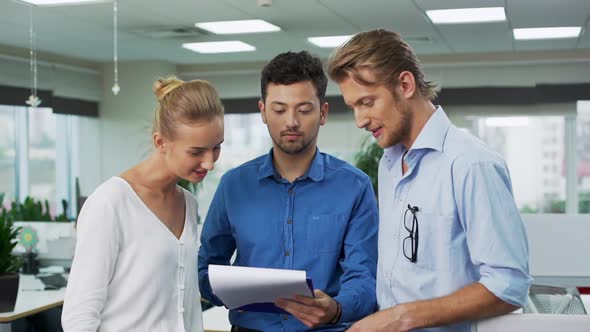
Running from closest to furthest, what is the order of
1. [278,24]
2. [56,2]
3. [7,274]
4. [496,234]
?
1. [496,234]
2. [7,274]
3. [56,2]
4. [278,24]

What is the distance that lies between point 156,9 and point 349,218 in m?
4.79

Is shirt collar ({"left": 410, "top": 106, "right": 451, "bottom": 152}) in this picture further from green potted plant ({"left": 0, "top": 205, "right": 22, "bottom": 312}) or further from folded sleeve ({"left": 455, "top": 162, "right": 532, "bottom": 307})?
green potted plant ({"left": 0, "top": 205, "right": 22, "bottom": 312})

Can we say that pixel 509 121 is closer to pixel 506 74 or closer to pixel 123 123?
pixel 506 74

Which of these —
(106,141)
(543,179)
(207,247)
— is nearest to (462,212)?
(207,247)

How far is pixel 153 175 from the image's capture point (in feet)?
5.77

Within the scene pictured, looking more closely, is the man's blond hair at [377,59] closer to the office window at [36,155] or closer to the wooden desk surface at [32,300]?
the wooden desk surface at [32,300]

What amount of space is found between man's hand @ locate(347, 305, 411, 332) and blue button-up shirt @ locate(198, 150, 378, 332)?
0.98 ft

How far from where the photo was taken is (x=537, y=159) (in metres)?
9.32

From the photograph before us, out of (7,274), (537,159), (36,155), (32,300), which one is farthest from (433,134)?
(537,159)

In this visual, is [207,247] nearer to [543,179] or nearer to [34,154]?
[34,154]

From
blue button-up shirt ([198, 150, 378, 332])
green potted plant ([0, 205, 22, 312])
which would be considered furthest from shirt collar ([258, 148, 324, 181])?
green potted plant ([0, 205, 22, 312])

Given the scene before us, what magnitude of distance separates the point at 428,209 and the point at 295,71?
2.00 ft

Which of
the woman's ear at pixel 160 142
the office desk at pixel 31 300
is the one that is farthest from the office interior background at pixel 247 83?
the woman's ear at pixel 160 142

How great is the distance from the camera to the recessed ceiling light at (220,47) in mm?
8320
